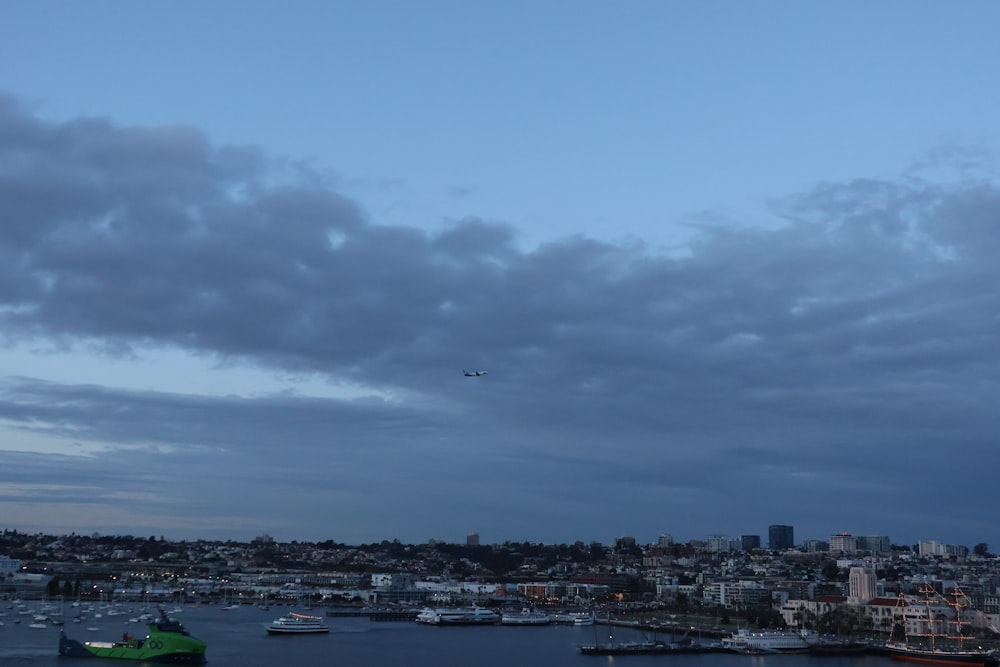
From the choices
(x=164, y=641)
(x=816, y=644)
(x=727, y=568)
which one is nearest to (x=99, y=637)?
(x=164, y=641)

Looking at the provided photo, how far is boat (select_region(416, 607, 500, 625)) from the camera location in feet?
182

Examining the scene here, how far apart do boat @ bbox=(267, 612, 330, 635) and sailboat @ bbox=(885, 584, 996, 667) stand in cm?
2481

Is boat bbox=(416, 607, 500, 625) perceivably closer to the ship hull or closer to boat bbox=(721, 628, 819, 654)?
boat bbox=(721, 628, 819, 654)

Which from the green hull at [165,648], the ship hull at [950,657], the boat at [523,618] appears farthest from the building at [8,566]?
the ship hull at [950,657]

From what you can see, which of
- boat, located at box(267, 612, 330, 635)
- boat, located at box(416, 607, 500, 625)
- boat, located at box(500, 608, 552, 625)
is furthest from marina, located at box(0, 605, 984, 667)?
boat, located at box(500, 608, 552, 625)

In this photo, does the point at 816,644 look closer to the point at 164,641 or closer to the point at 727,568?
the point at 164,641

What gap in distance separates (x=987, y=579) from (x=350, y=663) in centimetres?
5781

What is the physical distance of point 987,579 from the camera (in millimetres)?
72062

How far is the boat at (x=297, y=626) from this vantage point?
43828 mm

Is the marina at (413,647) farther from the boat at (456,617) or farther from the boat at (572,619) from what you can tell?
the boat at (572,619)

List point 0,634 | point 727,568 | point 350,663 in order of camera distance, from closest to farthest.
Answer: point 350,663 → point 0,634 → point 727,568

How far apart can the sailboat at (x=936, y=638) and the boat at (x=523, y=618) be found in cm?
1973

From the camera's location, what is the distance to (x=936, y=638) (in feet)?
149

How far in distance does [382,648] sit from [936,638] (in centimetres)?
2594
